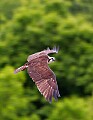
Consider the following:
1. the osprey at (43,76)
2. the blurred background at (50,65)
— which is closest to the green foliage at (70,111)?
the blurred background at (50,65)

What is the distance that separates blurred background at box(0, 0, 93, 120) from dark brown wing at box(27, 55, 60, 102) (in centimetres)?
720

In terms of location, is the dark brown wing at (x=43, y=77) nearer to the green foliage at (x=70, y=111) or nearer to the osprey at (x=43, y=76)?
the osprey at (x=43, y=76)

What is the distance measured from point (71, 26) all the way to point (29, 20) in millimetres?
1698

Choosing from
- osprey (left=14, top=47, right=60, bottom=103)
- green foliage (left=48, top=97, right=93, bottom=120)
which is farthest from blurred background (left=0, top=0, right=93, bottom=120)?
osprey (left=14, top=47, right=60, bottom=103)

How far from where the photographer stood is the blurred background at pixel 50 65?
15.7 meters

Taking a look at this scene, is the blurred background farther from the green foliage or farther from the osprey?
the osprey

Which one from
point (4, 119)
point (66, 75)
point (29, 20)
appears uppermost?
point (29, 20)

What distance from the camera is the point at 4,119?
1555cm

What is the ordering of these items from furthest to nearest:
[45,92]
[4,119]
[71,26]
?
1. [71,26]
2. [4,119]
3. [45,92]

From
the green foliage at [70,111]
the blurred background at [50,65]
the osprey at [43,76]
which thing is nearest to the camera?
the osprey at [43,76]

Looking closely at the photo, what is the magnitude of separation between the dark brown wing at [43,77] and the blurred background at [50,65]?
720cm

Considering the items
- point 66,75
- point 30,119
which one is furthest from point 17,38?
point 30,119

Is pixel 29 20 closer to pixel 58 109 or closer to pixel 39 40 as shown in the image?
pixel 39 40

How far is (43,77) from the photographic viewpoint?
318 inches
